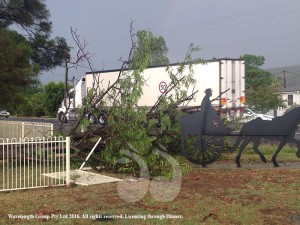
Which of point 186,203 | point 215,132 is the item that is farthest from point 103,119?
point 186,203

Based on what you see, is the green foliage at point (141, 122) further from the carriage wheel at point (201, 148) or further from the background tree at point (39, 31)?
the background tree at point (39, 31)

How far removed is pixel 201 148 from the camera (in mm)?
11695

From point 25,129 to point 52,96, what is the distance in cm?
3749

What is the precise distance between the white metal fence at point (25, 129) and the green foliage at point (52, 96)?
34.4 m

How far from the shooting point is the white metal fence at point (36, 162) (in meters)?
9.20

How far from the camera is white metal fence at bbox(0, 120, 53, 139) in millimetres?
13329

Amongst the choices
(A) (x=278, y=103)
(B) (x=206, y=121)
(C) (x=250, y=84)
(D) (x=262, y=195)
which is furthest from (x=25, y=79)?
(C) (x=250, y=84)

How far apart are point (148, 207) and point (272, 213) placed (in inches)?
74.2

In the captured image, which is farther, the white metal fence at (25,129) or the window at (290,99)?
the window at (290,99)

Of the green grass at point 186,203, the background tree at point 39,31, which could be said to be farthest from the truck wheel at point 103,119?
the background tree at point 39,31

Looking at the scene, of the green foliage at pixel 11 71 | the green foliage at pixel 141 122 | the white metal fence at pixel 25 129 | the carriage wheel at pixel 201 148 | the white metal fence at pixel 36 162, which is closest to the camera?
the white metal fence at pixel 36 162

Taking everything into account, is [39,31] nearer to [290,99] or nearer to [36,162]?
[36,162]

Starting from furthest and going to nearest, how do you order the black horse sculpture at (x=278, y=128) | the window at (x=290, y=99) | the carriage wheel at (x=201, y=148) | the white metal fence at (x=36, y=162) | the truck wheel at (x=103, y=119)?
the window at (x=290, y=99) < the truck wheel at (x=103, y=119) < the carriage wheel at (x=201, y=148) < the black horse sculpture at (x=278, y=128) < the white metal fence at (x=36, y=162)

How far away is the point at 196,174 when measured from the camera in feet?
34.5
